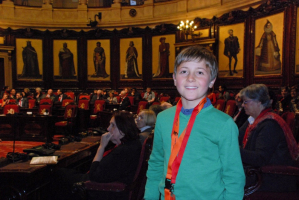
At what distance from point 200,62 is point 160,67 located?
43.8ft

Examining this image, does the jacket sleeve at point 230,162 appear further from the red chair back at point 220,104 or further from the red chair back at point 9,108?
the red chair back at point 9,108

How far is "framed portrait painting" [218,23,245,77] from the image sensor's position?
36.5 ft

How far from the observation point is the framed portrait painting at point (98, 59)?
15.7m

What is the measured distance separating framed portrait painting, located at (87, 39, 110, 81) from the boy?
1460 cm

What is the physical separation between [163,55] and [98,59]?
396 centimetres

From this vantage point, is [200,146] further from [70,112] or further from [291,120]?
[70,112]

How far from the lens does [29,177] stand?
7.70 feet

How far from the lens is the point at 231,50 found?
11445 mm

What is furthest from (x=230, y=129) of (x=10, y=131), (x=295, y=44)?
(x=295, y=44)

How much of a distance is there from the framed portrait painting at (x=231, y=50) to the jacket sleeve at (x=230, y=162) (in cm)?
1047

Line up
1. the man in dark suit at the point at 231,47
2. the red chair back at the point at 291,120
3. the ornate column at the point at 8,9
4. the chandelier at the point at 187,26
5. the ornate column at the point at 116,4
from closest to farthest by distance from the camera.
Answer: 1. the red chair back at the point at 291,120
2. the man in dark suit at the point at 231,47
3. the chandelier at the point at 187,26
4. the ornate column at the point at 8,9
5. the ornate column at the point at 116,4

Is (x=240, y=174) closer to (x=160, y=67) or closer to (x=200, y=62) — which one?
(x=200, y=62)

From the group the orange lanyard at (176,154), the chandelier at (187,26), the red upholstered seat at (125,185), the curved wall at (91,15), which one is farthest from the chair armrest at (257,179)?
the curved wall at (91,15)

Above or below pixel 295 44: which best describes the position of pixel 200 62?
below
